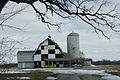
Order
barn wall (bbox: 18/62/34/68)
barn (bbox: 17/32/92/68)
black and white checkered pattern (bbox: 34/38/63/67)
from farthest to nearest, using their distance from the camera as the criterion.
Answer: barn wall (bbox: 18/62/34/68) < black and white checkered pattern (bbox: 34/38/63/67) < barn (bbox: 17/32/92/68)

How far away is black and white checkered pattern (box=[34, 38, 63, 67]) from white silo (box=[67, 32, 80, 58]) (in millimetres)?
2004

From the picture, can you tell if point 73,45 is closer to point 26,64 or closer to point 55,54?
point 55,54

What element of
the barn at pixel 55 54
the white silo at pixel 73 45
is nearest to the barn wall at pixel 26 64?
the barn at pixel 55 54

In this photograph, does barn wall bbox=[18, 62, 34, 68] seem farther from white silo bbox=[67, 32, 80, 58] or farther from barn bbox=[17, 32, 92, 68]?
white silo bbox=[67, 32, 80, 58]

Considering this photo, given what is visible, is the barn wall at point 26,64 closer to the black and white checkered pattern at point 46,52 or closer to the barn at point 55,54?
the barn at point 55,54

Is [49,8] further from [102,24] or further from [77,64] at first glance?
[77,64]

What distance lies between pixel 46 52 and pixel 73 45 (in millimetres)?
5248

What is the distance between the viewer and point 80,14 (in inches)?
439

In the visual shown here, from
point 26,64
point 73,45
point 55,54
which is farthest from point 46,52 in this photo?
point 26,64

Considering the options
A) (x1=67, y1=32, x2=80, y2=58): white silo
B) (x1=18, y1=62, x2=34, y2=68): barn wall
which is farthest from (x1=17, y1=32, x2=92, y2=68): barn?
(x1=18, y1=62, x2=34, y2=68): barn wall

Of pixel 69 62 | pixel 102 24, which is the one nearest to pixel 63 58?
pixel 69 62

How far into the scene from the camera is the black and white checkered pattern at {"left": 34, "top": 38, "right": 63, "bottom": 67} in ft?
194

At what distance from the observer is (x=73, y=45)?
59.3m

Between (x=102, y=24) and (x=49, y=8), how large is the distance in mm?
2044
